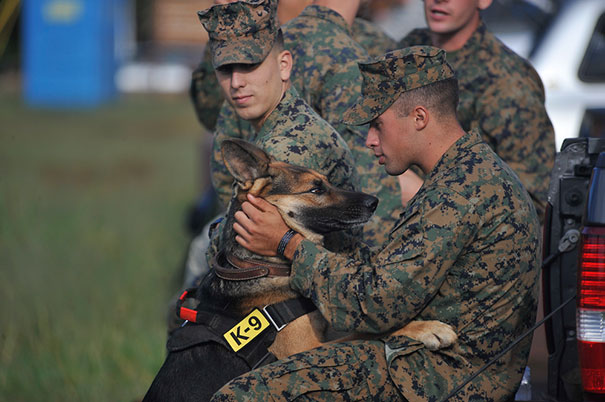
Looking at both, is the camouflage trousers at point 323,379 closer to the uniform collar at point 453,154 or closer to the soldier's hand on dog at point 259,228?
the soldier's hand on dog at point 259,228

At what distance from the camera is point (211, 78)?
4.97m

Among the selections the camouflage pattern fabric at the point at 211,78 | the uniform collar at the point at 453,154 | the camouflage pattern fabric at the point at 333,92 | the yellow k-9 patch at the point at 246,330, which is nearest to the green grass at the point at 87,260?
the camouflage pattern fabric at the point at 211,78

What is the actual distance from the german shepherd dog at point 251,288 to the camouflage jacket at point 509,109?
1332mm

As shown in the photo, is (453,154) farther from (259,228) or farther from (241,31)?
(241,31)

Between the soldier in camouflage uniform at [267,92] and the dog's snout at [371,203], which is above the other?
the soldier in camouflage uniform at [267,92]

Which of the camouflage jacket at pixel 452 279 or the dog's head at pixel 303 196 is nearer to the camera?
the camouflage jacket at pixel 452 279

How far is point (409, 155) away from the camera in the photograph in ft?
10.00

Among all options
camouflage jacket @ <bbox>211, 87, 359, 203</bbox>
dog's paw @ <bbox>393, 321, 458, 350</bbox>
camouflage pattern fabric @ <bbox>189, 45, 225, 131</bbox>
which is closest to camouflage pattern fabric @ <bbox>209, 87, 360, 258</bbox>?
camouflage jacket @ <bbox>211, 87, 359, 203</bbox>

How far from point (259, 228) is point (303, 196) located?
28 centimetres

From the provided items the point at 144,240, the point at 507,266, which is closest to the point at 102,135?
the point at 144,240

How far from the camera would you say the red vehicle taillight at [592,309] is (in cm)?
262

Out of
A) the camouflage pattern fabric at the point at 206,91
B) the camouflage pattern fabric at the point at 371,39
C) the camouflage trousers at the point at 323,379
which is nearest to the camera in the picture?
the camouflage trousers at the point at 323,379

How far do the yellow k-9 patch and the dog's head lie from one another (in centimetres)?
40

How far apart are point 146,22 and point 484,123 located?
1318 inches
